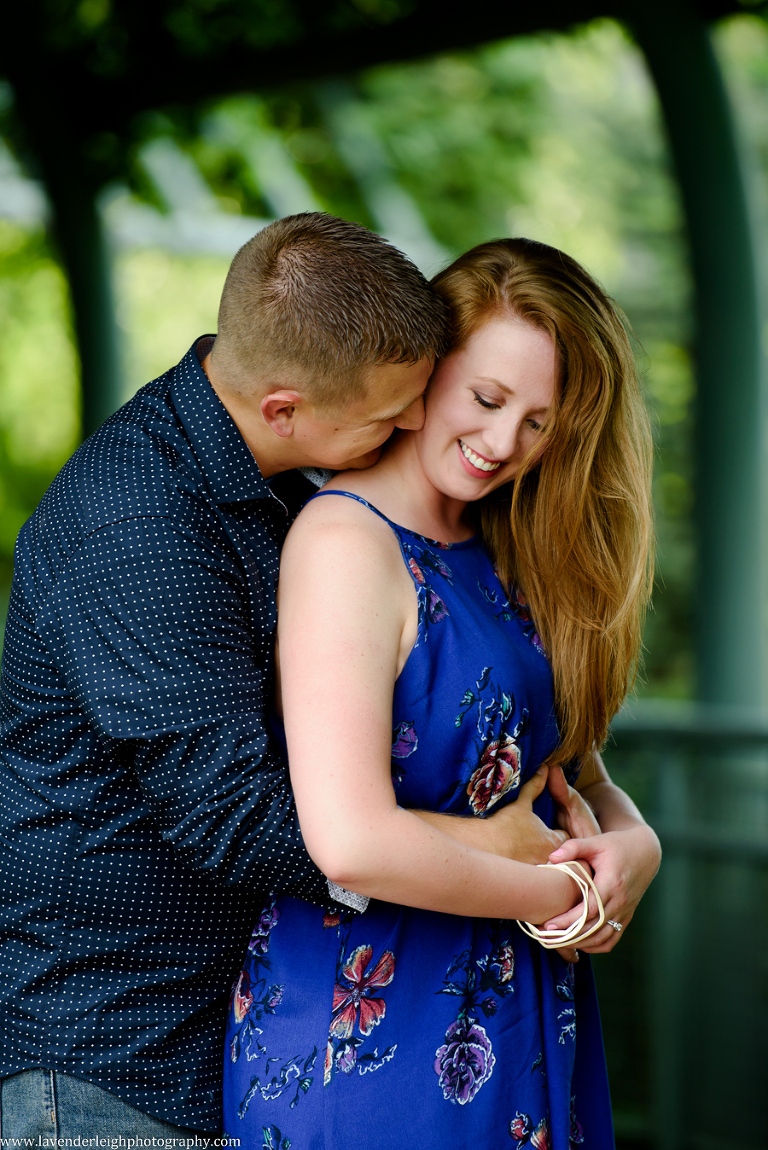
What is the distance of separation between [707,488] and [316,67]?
1986 millimetres

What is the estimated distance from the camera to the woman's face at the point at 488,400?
1.60 meters

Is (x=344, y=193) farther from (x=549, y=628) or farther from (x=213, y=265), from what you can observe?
(x=549, y=628)

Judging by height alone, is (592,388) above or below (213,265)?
below

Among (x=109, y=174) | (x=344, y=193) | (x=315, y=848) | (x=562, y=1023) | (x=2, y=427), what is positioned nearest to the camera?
(x=315, y=848)

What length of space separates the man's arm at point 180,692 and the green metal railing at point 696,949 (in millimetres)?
2047

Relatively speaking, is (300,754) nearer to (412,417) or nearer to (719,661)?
(412,417)

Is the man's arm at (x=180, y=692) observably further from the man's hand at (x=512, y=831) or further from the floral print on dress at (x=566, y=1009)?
the floral print on dress at (x=566, y=1009)

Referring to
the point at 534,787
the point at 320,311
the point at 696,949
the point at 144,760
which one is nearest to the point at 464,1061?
the point at 534,787

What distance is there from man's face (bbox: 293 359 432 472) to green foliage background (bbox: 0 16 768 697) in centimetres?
299

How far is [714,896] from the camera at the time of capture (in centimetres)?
330

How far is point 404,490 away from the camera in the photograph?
5.55 feet

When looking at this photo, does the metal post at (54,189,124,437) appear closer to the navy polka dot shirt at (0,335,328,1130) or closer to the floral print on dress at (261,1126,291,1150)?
the navy polka dot shirt at (0,335,328,1130)

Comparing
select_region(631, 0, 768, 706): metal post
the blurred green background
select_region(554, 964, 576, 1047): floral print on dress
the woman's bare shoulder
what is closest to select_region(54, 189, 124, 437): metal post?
the blurred green background

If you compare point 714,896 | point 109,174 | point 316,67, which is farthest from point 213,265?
point 714,896
